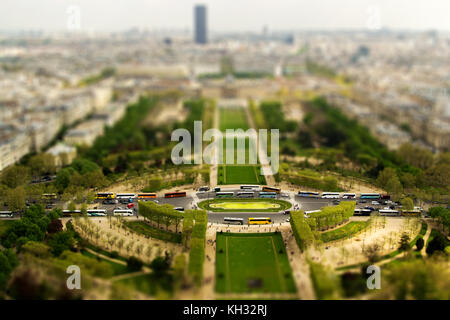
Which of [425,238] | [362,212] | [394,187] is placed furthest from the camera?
[394,187]

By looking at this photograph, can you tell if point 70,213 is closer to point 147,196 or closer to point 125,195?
point 125,195

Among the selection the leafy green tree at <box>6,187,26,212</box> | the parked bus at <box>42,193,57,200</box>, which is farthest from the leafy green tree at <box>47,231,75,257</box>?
the parked bus at <box>42,193,57,200</box>

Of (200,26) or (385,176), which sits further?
(200,26)

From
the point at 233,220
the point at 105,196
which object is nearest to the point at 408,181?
the point at 233,220

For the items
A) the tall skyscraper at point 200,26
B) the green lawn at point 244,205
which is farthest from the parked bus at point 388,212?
the tall skyscraper at point 200,26

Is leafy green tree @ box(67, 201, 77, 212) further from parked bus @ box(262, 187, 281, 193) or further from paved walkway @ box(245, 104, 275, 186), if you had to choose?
paved walkway @ box(245, 104, 275, 186)

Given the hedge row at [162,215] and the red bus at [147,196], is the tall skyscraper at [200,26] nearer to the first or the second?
the red bus at [147,196]

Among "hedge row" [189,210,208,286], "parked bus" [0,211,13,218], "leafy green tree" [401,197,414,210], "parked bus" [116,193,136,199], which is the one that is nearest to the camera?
"hedge row" [189,210,208,286]

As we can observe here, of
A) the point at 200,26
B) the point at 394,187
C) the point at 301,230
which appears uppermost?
the point at 200,26
